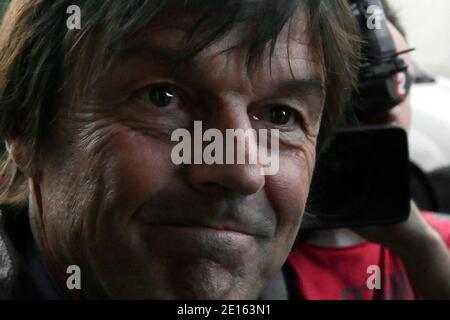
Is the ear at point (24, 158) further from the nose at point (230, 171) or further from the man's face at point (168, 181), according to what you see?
the nose at point (230, 171)

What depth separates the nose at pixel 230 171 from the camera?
39.0 inches

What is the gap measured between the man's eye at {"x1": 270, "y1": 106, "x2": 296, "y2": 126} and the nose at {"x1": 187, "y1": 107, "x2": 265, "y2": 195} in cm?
10

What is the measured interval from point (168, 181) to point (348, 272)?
2.48ft

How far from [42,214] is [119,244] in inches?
7.7

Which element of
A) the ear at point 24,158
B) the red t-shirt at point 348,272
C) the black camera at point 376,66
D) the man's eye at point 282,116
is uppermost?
the black camera at point 376,66

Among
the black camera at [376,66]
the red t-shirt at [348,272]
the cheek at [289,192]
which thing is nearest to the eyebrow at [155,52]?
the cheek at [289,192]

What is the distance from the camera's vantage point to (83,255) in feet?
3.59

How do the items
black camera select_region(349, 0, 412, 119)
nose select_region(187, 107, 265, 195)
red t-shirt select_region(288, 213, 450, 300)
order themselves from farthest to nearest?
red t-shirt select_region(288, 213, 450, 300) < black camera select_region(349, 0, 412, 119) < nose select_region(187, 107, 265, 195)

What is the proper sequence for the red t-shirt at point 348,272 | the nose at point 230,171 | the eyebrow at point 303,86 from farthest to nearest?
the red t-shirt at point 348,272 < the eyebrow at point 303,86 < the nose at point 230,171

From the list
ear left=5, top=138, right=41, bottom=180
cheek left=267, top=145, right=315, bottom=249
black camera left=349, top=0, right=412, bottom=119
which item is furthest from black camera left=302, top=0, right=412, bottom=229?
ear left=5, top=138, right=41, bottom=180

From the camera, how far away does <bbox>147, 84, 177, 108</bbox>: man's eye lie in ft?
3.46

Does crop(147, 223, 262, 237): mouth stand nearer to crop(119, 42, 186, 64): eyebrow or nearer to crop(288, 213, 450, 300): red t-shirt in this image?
crop(119, 42, 186, 64): eyebrow

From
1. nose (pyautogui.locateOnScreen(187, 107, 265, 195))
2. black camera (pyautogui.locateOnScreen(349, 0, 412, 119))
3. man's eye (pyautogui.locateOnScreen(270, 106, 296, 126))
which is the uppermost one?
black camera (pyautogui.locateOnScreen(349, 0, 412, 119))

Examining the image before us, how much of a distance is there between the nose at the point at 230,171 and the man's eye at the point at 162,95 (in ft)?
0.23
